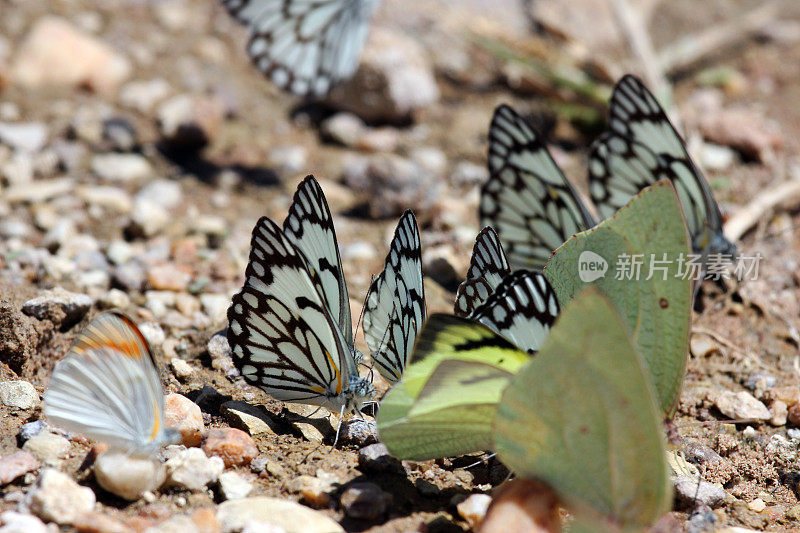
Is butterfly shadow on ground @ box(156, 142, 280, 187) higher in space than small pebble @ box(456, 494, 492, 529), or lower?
higher

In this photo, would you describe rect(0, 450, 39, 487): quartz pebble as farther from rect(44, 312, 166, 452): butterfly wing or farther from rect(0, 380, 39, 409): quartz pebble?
rect(0, 380, 39, 409): quartz pebble

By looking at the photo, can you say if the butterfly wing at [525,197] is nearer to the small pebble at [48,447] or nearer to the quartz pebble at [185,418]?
the quartz pebble at [185,418]

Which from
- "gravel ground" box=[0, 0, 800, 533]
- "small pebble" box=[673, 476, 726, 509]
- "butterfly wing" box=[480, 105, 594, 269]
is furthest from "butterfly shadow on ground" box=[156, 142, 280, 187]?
"small pebble" box=[673, 476, 726, 509]

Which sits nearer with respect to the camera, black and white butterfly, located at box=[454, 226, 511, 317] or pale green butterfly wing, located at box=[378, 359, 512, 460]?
pale green butterfly wing, located at box=[378, 359, 512, 460]

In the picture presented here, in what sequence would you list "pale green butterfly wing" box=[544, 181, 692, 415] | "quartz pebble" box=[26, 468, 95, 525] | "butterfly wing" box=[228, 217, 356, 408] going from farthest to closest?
"butterfly wing" box=[228, 217, 356, 408] → "pale green butterfly wing" box=[544, 181, 692, 415] → "quartz pebble" box=[26, 468, 95, 525]

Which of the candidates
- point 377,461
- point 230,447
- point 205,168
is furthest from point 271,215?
point 377,461

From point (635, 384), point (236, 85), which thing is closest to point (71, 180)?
point (236, 85)
